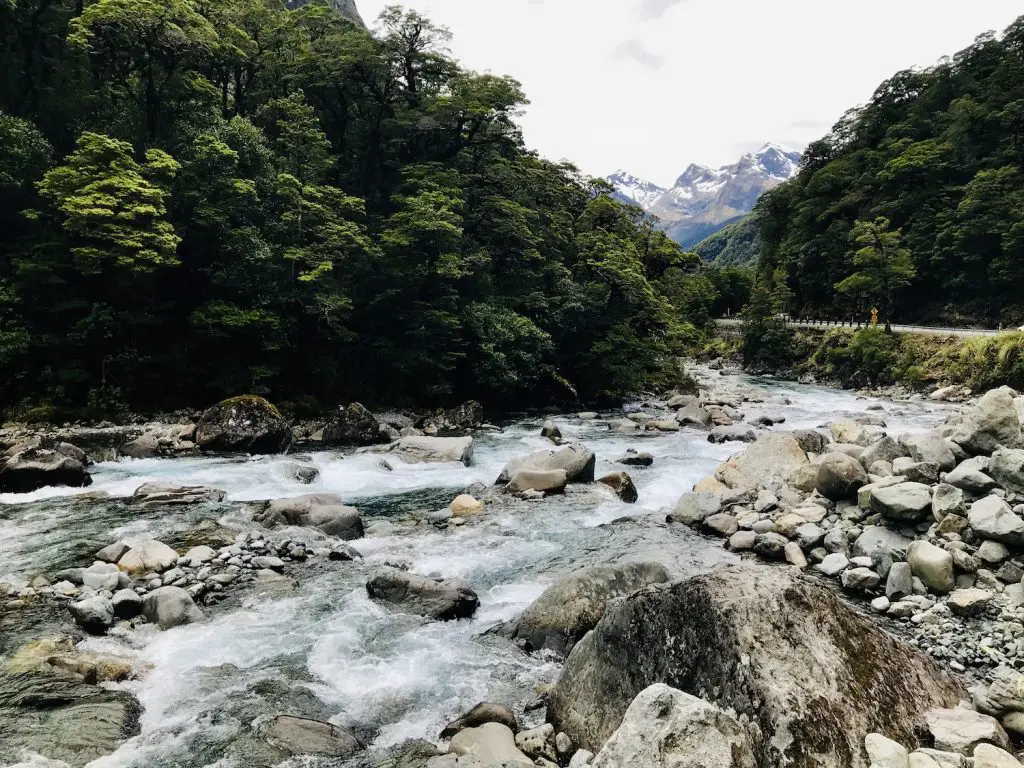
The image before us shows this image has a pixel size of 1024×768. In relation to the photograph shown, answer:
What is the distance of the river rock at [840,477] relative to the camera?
39.7 ft

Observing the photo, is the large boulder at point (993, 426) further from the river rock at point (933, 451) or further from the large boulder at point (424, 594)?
the large boulder at point (424, 594)

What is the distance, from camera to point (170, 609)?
8.38 metres

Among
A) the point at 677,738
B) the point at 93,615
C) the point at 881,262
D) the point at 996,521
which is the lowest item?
the point at 93,615

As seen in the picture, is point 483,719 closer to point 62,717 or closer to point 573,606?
point 573,606

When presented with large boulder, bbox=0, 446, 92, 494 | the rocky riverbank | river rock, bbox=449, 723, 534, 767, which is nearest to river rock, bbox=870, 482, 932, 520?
the rocky riverbank

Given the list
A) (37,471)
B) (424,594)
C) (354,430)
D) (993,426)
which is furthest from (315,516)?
(993,426)

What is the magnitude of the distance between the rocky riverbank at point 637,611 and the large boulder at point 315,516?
0.05 metres

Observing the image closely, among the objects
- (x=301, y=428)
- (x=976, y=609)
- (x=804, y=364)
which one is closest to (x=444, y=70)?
(x=301, y=428)

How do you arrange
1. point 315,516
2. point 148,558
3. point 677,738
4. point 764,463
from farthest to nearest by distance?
point 764,463 < point 315,516 < point 148,558 < point 677,738

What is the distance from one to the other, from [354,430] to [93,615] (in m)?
14.2

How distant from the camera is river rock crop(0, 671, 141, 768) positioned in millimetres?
5633

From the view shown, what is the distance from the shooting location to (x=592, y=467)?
56.1ft

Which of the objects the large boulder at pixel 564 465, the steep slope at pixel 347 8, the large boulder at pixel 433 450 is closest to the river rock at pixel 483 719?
the large boulder at pixel 564 465

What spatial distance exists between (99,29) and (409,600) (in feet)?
94.3
